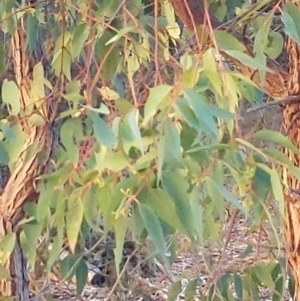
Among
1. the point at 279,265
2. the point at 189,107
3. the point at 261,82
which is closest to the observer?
the point at 189,107

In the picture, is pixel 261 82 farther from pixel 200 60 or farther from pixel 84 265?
pixel 84 265

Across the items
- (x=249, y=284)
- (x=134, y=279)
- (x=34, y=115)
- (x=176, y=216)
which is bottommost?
(x=134, y=279)

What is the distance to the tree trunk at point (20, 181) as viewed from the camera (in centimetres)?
124

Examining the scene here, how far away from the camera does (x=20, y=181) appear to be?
1309 millimetres

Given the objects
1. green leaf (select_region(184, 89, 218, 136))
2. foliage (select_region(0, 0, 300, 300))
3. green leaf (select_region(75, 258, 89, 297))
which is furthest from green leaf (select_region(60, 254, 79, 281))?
green leaf (select_region(184, 89, 218, 136))

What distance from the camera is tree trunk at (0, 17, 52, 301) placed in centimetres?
124

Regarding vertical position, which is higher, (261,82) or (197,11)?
(197,11)

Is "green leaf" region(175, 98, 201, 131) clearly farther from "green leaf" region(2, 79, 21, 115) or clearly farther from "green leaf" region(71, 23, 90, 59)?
"green leaf" region(71, 23, 90, 59)

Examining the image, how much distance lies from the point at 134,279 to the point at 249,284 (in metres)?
0.75

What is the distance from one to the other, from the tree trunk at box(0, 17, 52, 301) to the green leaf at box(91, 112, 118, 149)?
1.67 feet

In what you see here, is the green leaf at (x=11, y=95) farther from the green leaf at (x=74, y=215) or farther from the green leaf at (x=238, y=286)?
the green leaf at (x=238, y=286)

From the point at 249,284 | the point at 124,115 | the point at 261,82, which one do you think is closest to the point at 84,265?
the point at 249,284

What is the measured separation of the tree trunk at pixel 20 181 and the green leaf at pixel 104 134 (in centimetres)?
51

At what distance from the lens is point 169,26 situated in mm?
1111
